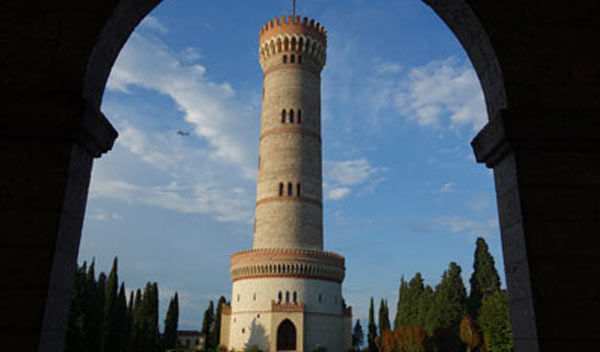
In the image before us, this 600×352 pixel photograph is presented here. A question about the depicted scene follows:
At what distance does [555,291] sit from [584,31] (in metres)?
2.76

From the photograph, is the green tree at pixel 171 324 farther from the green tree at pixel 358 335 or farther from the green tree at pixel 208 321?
the green tree at pixel 358 335

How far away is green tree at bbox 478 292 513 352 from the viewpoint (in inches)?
1176

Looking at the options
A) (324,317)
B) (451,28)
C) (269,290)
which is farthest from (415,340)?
(451,28)

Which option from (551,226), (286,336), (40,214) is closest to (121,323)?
(286,336)

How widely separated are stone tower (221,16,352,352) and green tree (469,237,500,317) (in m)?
15.2

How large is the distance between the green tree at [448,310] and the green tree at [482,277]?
4.45 m

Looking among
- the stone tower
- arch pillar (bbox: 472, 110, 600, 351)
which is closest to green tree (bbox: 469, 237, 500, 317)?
the stone tower

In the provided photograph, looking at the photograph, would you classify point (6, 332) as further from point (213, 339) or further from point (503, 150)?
point (213, 339)

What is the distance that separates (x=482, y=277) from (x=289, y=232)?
2198cm

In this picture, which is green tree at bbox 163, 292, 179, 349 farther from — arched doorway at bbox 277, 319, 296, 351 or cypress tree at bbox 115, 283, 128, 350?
arched doorway at bbox 277, 319, 296, 351

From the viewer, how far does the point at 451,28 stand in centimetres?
560

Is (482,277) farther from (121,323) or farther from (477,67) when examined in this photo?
(477,67)

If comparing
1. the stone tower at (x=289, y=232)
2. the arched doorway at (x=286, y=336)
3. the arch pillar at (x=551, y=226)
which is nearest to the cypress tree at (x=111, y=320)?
the stone tower at (x=289, y=232)

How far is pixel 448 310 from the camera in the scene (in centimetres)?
3938
